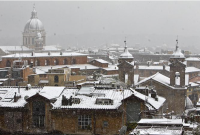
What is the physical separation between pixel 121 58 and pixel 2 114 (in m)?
25.5

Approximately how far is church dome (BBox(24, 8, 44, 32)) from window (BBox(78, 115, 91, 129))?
10781 centimetres

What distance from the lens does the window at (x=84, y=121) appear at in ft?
100

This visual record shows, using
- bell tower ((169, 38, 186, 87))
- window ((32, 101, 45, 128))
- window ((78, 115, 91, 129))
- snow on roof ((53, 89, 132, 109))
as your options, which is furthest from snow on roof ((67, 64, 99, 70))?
window ((78, 115, 91, 129))

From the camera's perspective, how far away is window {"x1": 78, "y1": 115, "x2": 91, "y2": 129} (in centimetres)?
3061

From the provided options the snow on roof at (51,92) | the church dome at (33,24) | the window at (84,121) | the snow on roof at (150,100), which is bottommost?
the window at (84,121)

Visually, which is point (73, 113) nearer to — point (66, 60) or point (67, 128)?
point (67, 128)

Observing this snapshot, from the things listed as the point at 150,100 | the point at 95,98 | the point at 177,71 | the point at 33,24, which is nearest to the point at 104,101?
the point at 95,98

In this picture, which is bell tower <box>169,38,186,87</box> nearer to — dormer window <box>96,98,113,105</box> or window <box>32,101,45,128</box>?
dormer window <box>96,98,113,105</box>

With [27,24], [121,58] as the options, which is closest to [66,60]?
[121,58]

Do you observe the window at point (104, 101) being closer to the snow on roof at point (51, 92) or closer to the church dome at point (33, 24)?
the snow on roof at point (51, 92)

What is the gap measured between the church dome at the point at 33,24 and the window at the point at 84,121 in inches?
4244

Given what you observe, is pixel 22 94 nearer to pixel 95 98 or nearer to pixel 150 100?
pixel 95 98

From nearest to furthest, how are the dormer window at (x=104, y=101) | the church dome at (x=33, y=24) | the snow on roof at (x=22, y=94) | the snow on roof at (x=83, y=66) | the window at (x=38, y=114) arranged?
1. the dormer window at (x=104, y=101)
2. the window at (x=38, y=114)
3. the snow on roof at (x=22, y=94)
4. the snow on roof at (x=83, y=66)
5. the church dome at (x=33, y=24)

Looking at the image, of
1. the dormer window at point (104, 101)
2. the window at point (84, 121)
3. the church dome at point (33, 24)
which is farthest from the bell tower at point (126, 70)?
the church dome at point (33, 24)
